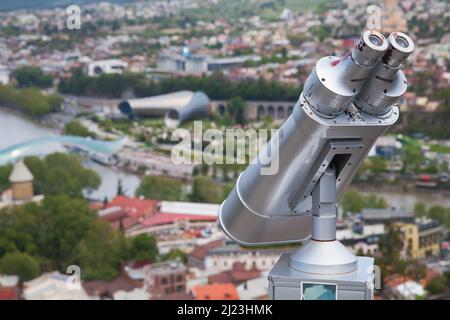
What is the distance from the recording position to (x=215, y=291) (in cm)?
925

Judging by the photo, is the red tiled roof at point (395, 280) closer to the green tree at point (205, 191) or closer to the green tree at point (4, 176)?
the green tree at point (205, 191)

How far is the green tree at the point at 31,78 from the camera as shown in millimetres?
19719

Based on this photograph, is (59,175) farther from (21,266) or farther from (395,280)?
(395,280)

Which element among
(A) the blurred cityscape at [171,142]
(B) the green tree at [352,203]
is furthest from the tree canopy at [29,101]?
(B) the green tree at [352,203]

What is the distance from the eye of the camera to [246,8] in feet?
82.6

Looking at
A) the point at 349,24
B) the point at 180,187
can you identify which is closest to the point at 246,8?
the point at 349,24

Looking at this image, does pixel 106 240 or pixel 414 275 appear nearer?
pixel 414 275

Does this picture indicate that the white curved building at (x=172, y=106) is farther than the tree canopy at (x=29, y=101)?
No

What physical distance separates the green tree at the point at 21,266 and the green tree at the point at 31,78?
8854 millimetres

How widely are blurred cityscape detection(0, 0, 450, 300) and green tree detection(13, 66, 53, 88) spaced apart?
25 mm

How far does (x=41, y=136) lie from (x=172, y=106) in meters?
2.49

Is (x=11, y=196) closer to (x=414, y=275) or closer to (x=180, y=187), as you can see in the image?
(x=180, y=187)

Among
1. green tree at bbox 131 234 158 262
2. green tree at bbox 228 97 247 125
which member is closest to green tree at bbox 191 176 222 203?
green tree at bbox 131 234 158 262
